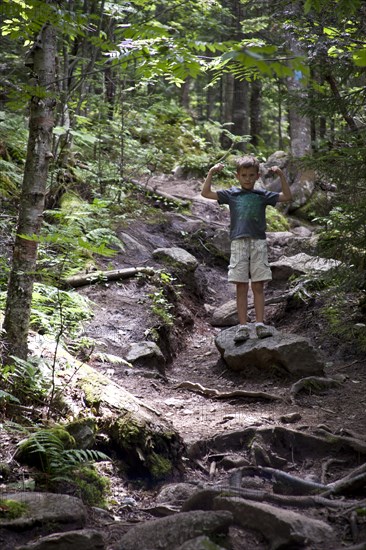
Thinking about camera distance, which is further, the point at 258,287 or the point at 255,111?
the point at 255,111

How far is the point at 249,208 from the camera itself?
6973 mm

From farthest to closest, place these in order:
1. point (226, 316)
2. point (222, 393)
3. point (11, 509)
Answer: point (226, 316), point (222, 393), point (11, 509)

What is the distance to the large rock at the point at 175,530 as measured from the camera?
2.81 metres

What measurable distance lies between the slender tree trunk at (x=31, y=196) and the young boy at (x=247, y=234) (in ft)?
9.73

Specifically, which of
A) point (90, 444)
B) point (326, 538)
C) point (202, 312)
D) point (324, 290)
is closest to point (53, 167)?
point (202, 312)

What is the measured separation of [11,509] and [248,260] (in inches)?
184

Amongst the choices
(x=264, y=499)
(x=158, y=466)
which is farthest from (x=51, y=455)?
(x=264, y=499)

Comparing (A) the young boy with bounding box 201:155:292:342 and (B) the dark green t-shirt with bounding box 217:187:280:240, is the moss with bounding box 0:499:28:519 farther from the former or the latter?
(B) the dark green t-shirt with bounding box 217:187:280:240

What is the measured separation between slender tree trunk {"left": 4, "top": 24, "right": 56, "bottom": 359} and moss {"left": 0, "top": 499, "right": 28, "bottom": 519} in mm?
1478

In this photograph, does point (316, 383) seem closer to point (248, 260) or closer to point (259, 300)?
point (259, 300)

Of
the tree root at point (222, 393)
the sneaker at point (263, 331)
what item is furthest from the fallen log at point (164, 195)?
the tree root at point (222, 393)

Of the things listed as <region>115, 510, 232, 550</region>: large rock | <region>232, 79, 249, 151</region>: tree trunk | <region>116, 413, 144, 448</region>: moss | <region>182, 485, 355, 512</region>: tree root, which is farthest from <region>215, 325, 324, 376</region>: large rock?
<region>232, 79, 249, 151</region>: tree trunk

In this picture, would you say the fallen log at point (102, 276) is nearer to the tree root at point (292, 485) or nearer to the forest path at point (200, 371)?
the forest path at point (200, 371)

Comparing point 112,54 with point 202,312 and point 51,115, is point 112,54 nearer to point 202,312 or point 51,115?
point 51,115
